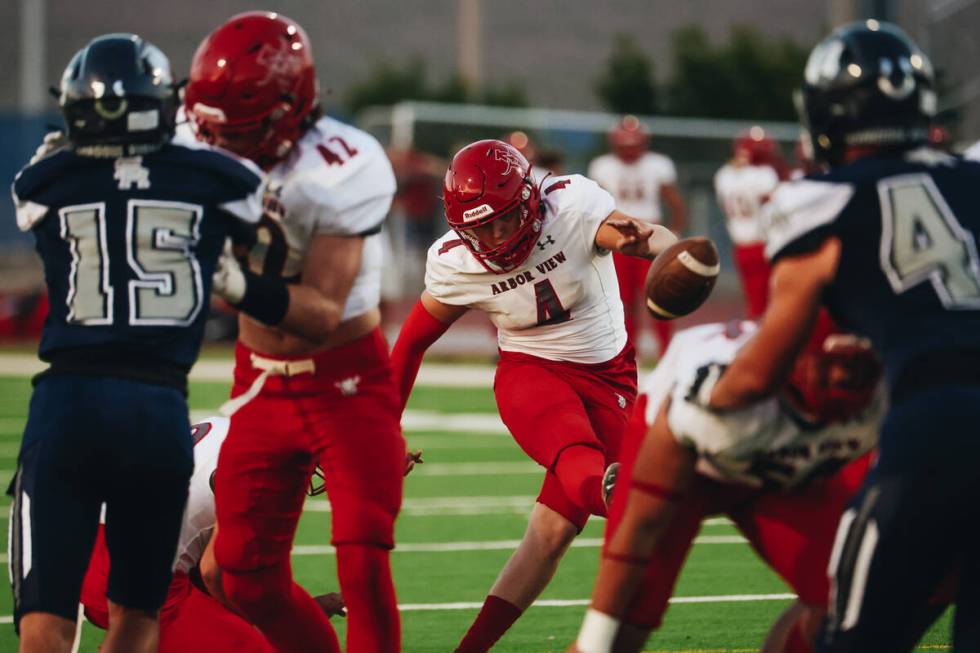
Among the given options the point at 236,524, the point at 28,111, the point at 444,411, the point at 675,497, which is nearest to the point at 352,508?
the point at 236,524

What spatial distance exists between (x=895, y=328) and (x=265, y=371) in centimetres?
171

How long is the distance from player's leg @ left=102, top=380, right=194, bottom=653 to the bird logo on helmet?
62.0 inches

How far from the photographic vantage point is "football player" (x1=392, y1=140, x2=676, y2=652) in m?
4.90

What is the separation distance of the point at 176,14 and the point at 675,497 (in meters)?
25.9

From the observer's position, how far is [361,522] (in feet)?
13.1

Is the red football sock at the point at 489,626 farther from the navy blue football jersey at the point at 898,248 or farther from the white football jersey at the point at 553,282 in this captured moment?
the navy blue football jersey at the point at 898,248

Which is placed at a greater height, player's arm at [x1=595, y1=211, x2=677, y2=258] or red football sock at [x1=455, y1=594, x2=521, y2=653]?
player's arm at [x1=595, y1=211, x2=677, y2=258]

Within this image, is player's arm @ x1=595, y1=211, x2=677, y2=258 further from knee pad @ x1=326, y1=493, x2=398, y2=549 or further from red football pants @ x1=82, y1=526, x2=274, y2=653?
red football pants @ x1=82, y1=526, x2=274, y2=653

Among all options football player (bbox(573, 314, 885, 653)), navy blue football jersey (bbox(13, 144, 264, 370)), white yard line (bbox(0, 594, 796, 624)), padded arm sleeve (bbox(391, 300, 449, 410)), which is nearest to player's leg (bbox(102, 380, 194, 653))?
navy blue football jersey (bbox(13, 144, 264, 370))

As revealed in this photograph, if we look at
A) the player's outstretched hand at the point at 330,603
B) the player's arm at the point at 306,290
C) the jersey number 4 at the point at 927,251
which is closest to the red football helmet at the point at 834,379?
the jersey number 4 at the point at 927,251

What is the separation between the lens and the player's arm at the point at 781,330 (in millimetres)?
3127

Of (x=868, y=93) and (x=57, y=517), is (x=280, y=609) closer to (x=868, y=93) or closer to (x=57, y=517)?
(x=57, y=517)

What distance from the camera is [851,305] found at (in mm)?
3170

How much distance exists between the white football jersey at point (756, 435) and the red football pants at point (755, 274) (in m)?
10.3
